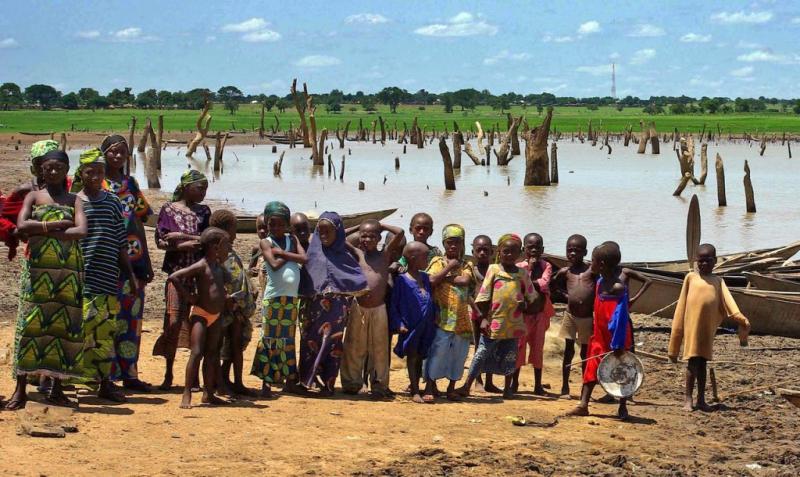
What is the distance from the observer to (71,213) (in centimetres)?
621

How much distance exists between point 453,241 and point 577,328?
1.11m

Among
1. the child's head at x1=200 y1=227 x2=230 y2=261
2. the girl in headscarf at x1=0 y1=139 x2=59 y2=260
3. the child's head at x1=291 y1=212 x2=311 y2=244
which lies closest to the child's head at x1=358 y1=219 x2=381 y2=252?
the child's head at x1=291 y1=212 x2=311 y2=244

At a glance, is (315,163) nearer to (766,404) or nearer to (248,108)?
(766,404)

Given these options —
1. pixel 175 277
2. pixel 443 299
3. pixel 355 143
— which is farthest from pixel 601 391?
pixel 355 143

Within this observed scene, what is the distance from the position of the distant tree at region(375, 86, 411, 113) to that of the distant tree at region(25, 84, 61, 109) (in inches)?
1494

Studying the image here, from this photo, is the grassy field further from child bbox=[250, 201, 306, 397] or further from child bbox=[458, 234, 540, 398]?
child bbox=[458, 234, 540, 398]

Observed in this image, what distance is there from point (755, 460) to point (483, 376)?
270 centimetres

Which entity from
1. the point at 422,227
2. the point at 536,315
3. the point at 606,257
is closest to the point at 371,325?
the point at 422,227

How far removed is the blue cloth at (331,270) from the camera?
7.12 meters

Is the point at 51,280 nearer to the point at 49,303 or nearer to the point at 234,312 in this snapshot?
the point at 49,303

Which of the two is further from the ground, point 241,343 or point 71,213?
point 71,213

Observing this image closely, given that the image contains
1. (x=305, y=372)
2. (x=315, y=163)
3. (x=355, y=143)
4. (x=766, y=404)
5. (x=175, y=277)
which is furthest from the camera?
(x=355, y=143)

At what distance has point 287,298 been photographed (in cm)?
711

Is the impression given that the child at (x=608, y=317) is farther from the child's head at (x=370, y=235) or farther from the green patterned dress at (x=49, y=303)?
the green patterned dress at (x=49, y=303)
